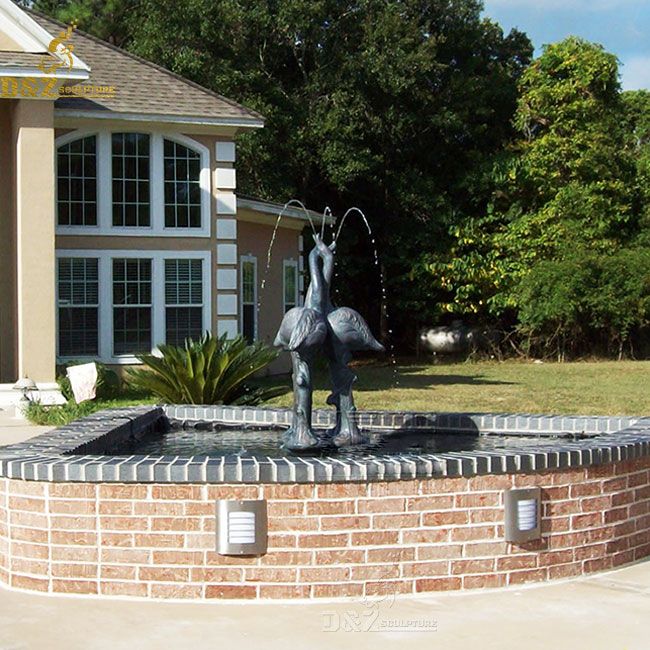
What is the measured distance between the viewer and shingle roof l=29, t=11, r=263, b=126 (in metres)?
20.4

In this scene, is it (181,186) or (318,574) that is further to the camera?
(181,186)

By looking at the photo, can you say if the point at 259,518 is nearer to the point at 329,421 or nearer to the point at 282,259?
the point at 329,421

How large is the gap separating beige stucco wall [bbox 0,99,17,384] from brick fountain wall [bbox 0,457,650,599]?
1321 cm

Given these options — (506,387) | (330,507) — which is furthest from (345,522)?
(506,387)

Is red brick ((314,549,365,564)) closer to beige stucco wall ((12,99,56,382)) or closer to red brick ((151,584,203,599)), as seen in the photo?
red brick ((151,584,203,599))

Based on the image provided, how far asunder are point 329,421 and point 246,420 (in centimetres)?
102

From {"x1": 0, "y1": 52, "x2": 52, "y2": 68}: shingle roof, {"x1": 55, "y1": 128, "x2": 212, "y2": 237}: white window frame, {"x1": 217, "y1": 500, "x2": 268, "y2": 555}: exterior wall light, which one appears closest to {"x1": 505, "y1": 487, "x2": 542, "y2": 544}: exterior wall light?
{"x1": 217, "y1": 500, "x2": 268, "y2": 555}: exterior wall light

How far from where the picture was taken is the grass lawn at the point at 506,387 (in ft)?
60.8

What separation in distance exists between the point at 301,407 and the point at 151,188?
1341cm

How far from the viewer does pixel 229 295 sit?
21.5 metres

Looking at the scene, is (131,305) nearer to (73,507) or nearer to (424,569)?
(73,507)

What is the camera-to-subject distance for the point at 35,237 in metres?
18.3

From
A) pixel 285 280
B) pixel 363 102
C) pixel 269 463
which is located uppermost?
pixel 363 102

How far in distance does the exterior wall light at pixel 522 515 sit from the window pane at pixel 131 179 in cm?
1522
